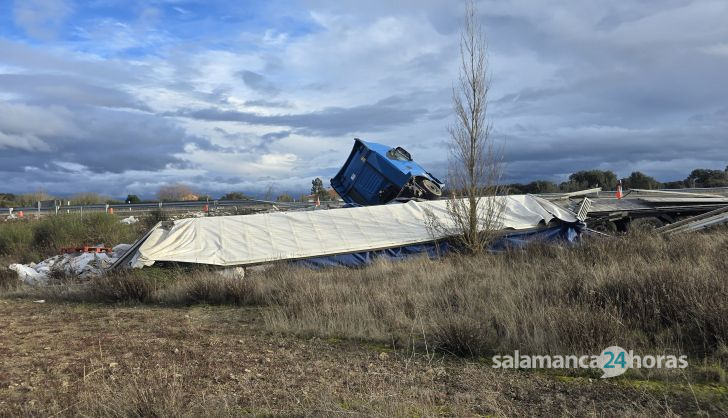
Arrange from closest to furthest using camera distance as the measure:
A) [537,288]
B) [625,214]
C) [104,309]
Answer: [537,288] < [104,309] < [625,214]

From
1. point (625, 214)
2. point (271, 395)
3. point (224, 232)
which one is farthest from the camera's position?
point (625, 214)

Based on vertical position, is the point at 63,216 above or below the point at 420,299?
above

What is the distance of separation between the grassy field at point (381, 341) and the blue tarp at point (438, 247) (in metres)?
2.70

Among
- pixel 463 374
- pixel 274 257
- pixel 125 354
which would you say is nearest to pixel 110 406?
pixel 125 354


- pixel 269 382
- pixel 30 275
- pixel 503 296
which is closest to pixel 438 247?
pixel 503 296

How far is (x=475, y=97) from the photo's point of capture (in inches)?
464

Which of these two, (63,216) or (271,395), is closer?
(271,395)

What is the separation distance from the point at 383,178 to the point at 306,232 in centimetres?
466

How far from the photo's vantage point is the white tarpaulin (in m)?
11.9

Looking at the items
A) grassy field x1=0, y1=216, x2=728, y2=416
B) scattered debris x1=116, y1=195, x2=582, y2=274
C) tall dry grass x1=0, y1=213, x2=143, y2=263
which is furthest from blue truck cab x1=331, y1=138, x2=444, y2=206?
tall dry grass x1=0, y1=213, x2=143, y2=263

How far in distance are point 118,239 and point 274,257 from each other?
32.5 ft

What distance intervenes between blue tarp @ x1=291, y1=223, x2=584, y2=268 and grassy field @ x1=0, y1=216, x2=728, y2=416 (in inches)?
106

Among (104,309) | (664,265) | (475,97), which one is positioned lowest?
(104,309)

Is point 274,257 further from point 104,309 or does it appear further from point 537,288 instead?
point 537,288
